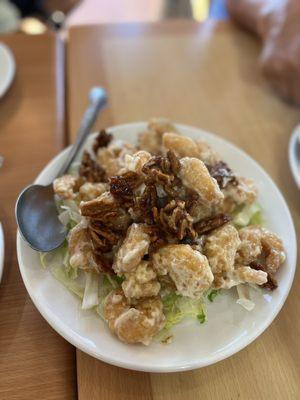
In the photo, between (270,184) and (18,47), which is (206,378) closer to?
(270,184)

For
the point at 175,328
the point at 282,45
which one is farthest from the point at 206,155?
the point at 282,45

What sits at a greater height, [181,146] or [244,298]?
[181,146]

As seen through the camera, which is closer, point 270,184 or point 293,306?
point 293,306

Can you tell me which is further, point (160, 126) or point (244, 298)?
point (160, 126)

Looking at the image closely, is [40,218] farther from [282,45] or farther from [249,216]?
[282,45]

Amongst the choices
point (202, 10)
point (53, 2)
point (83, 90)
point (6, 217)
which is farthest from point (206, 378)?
point (202, 10)

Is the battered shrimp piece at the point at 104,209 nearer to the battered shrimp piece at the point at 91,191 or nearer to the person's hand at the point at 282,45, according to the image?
the battered shrimp piece at the point at 91,191
